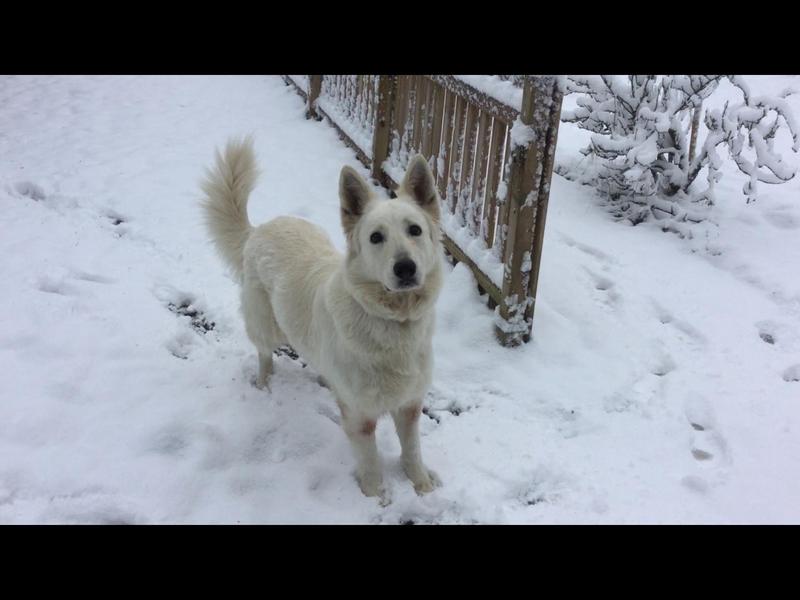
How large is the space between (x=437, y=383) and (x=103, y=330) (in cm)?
208

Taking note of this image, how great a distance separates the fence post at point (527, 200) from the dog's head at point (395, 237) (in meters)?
0.97

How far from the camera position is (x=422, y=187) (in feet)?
8.86

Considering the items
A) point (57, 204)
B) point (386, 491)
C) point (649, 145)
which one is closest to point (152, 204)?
point (57, 204)

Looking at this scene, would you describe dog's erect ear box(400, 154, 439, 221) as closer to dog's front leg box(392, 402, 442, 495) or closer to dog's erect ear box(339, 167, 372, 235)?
dog's erect ear box(339, 167, 372, 235)

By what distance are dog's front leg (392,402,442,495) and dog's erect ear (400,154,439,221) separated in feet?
3.06

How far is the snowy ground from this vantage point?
2.67 m

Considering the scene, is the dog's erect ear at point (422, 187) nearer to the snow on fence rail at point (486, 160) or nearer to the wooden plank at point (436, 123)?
the snow on fence rail at point (486, 160)

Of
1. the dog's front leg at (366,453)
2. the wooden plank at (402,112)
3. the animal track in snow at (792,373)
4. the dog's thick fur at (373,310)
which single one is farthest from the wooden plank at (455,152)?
the animal track in snow at (792,373)

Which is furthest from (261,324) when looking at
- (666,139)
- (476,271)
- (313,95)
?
(313,95)

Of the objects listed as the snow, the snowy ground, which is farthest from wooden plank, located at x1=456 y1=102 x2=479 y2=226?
the snowy ground

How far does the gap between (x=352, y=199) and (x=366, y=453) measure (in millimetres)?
1187

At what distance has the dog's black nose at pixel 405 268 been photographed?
2359mm

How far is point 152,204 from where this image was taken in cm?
539

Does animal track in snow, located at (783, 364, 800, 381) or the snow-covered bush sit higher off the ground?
the snow-covered bush
